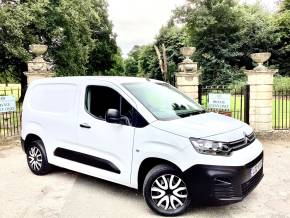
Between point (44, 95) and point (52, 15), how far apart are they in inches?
738

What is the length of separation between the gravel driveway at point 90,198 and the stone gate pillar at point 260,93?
10.7ft

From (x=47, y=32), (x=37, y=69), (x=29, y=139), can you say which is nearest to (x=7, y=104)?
(x=37, y=69)

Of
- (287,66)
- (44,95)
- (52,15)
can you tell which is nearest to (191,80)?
(44,95)

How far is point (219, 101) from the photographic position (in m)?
10.1

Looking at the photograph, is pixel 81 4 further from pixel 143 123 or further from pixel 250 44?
pixel 143 123

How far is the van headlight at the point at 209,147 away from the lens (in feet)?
14.7

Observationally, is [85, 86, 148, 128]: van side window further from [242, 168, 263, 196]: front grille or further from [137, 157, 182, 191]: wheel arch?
[242, 168, 263, 196]: front grille

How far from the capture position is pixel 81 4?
25.5m

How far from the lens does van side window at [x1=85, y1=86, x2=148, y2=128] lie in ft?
16.7

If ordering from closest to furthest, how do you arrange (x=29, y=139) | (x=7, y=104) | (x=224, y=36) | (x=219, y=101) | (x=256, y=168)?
(x=256, y=168) → (x=29, y=139) → (x=219, y=101) → (x=7, y=104) → (x=224, y=36)

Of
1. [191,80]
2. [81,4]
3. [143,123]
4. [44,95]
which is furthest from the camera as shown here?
[81,4]

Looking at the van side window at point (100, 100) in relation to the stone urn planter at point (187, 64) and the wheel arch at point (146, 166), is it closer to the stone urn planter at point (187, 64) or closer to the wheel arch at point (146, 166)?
the wheel arch at point (146, 166)

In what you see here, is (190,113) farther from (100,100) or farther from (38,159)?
(38,159)

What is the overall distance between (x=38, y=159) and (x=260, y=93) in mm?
6627
